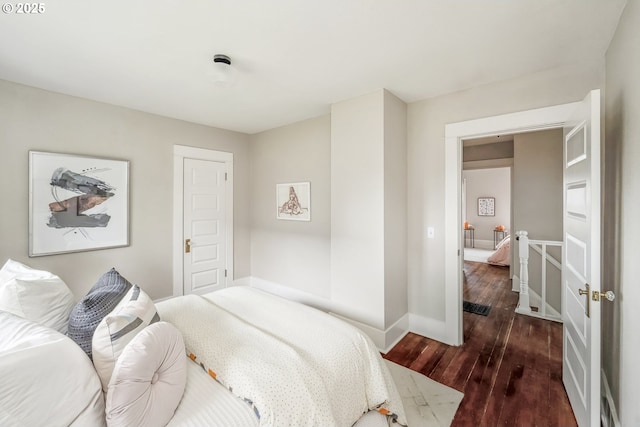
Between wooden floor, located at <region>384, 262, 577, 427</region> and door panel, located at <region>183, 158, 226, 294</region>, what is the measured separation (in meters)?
2.58

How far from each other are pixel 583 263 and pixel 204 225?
379 cm

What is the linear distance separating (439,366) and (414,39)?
2.52 m

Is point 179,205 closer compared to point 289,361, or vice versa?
point 289,361

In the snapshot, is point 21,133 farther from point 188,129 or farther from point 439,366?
point 439,366

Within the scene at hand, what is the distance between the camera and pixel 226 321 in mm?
1714

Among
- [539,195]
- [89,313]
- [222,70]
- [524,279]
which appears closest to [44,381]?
[89,313]

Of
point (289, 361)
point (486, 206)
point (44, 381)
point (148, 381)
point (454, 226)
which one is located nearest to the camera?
point (44, 381)

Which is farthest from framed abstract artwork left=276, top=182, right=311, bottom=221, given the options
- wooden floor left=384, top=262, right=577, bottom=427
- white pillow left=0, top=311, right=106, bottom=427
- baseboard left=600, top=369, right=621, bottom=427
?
baseboard left=600, top=369, right=621, bottom=427

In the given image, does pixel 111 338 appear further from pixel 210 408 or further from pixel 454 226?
pixel 454 226

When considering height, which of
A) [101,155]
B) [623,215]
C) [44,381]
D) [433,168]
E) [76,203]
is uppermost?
[101,155]

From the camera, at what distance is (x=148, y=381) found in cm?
103

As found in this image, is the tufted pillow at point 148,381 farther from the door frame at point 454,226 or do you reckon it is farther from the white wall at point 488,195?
the white wall at point 488,195

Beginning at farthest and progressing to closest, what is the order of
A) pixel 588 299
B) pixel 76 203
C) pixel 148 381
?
pixel 76 203 → pixel 588 299 → pixel 148 381

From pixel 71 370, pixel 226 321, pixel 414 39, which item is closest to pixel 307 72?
pixel 414 39
